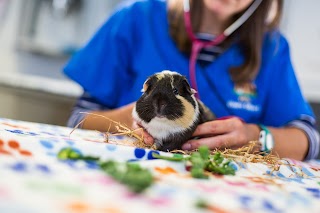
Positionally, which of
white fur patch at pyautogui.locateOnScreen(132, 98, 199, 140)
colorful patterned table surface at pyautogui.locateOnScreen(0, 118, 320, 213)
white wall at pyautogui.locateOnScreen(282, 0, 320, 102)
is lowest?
colorful patterned table surface at pyautogui.locateOnScreen(0, 118, 320, 213)

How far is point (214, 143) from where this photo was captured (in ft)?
2.86

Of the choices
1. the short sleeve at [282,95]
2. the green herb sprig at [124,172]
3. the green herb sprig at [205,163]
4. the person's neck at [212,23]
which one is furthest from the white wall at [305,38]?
the green herb sprig at [124,172]

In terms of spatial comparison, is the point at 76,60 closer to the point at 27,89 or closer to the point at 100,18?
the point at 27,89

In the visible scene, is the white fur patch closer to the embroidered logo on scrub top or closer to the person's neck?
the embroidered logo on scrub top

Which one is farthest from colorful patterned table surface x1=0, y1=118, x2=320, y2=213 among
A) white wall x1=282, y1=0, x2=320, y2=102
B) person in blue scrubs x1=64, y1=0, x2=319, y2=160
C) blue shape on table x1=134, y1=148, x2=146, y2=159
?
white wall x1=282, y1=0, x2=320, y2=102

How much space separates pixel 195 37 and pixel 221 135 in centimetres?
49

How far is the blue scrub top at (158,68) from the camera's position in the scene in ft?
4.18

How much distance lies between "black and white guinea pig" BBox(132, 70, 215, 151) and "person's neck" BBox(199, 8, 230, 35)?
584mm

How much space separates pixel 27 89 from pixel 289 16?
1.79 metres

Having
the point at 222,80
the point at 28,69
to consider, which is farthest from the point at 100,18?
the point at 222,80

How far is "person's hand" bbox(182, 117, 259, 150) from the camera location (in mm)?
850

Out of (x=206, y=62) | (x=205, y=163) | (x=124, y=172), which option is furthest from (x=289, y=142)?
(x=124, y=172)

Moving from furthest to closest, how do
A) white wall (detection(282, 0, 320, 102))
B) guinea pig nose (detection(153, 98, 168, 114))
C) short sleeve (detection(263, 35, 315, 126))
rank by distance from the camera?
1. white wall (detection(282, 0, 320, 102))
2. short sleeve (detection(263, 35, 315, 126))
3. guinea pig nose (detection(153, 98, 168, 114))

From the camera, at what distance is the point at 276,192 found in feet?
1.82
